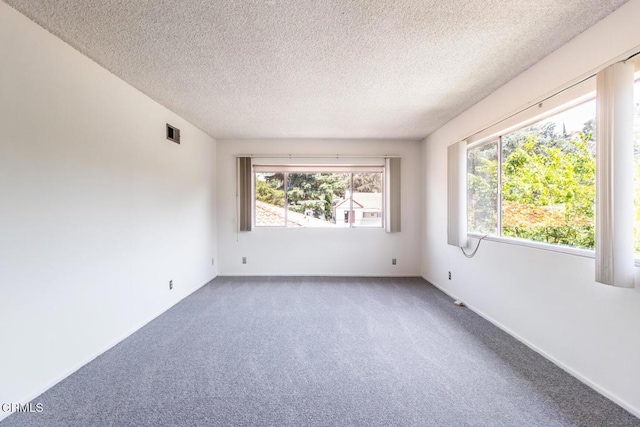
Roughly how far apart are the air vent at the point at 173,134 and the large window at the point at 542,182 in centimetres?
376

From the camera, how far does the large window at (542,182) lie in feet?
6.36

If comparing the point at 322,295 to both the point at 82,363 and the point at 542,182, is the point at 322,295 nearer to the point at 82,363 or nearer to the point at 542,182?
the point at 82,363

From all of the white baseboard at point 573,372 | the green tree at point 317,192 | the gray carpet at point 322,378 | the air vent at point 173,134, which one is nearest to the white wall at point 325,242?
the green tree at point 317,192

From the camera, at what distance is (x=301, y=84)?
2.57 meters

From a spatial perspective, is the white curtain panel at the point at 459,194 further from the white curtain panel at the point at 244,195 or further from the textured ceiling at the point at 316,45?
the white curtain panel at the point at 244,195

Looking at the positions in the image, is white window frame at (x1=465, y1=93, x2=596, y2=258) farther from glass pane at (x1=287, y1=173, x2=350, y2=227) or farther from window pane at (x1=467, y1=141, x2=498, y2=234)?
glass pane at (x1=287, y1=173, x2=350, y2=227)

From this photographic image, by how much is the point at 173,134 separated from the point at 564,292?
4.23m

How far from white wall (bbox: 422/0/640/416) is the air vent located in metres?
3.63

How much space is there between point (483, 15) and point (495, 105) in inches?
52.4

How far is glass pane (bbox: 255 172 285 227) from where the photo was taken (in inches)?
187

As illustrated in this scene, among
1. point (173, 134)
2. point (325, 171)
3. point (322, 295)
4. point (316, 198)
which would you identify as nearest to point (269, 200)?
point (316, 198)

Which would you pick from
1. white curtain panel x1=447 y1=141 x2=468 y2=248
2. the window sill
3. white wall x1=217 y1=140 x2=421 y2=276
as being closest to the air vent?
white wall x1=217 y1=140 x2=421 y2=276

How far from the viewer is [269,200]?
4766mm

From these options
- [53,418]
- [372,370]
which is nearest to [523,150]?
[372,370]
